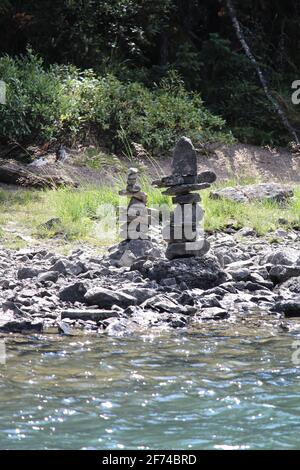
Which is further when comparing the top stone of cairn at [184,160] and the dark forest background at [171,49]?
the dark forest background at [171,49]

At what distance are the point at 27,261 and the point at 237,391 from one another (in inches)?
201

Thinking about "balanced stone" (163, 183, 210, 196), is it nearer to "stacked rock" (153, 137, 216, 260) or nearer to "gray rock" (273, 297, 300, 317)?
"stacked rock" (153, 137, 216, 260)

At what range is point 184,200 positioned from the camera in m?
10.6

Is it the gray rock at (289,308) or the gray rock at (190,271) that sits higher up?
the gray rock at (190,271)

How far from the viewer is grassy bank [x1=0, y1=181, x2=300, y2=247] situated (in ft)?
42.2

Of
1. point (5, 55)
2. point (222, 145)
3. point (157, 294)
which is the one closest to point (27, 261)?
point (157, 294)

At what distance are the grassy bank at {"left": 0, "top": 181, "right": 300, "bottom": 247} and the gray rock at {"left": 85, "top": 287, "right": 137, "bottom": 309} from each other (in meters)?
3.39

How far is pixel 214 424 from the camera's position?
5.81m

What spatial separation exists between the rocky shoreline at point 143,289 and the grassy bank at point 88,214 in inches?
33.4

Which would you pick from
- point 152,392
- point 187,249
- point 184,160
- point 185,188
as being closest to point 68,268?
point 187,249

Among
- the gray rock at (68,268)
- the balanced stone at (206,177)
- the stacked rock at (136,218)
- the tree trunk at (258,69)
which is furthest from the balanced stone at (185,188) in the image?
the tree trunk at (258,69)

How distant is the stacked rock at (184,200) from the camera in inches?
411

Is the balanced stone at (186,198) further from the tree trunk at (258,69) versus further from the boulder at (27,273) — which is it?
the tree trunk at (258,69)

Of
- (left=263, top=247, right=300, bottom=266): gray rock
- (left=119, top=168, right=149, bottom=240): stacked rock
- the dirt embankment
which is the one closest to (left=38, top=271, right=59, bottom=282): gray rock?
(left=119, top=168, right=149, bottom=240): stacked rock
